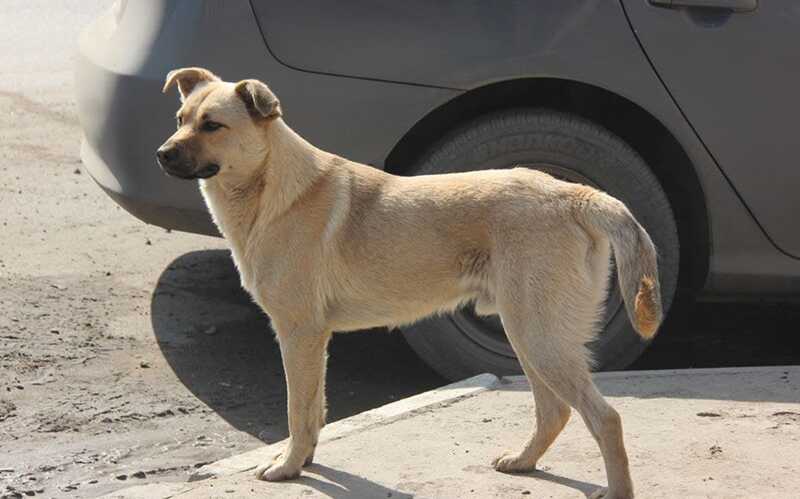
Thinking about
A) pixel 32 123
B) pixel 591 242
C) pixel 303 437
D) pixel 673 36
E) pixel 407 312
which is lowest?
pixel 32 123

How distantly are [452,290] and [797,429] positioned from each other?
56.1 inches

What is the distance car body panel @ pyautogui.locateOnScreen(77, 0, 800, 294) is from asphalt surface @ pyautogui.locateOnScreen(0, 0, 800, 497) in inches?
31.6

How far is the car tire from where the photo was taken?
20.4 feet

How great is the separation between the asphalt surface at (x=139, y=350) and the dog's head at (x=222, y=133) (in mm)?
1217

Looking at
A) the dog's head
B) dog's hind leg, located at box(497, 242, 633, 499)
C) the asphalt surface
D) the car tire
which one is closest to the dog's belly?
dog's hind leg, located at box(497, 242, 633, 499)

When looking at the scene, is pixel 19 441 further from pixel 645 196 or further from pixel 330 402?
pixel 645 196

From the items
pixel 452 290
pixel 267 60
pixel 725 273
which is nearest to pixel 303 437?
pixel 452 290

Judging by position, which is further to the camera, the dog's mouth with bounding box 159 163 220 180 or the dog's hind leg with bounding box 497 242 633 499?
the dog's mouth with bounding box 159 163 220 180

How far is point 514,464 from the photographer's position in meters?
5.14

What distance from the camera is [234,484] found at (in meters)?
5.05

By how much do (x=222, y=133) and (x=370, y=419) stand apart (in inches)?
48.4

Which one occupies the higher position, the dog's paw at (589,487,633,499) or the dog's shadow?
the dog's paw at (589,487,633,499)

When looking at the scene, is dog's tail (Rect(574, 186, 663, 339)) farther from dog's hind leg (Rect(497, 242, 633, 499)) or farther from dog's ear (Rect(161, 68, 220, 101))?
dog's ear (Rect(161, 68, 220, 101))

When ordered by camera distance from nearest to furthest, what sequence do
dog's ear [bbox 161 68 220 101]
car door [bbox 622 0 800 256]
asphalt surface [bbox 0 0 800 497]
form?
dog's ear [bbox 161 68 220 101] < asphalt surface [bbox 0 0 800 497] < car door [bbox 622 0 800 256]
